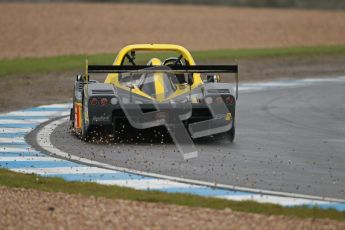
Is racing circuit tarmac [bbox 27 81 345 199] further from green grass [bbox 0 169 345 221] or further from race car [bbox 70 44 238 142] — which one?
green grass [bbox 0 169 345 221]

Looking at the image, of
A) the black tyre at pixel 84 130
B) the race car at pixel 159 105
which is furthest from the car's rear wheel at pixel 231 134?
the black tyre at pixel 84 130

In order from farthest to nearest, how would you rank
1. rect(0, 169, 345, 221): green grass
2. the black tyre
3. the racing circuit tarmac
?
the black tyre → the racing circuit tarmac → rect(0, 169, 345, 221): green grass

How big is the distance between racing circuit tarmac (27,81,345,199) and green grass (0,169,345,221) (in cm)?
104

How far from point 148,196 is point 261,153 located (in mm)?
3662

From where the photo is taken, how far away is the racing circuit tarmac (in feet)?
39.4

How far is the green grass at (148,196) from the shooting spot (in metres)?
10.0

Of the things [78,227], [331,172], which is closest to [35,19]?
[331,172]

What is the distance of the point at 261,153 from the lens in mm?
14141

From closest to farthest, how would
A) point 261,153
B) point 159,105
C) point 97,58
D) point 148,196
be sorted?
1. point 148,196
2. point 261,153
3. point 159,105
4. point 97,58

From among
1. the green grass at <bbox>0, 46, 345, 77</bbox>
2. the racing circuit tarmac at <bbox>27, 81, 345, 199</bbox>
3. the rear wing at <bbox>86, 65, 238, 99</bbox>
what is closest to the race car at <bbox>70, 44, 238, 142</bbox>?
the rear wing at <bbox>86, 65, 238, 99</bbox>

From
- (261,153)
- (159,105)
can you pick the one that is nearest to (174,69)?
(159,105)

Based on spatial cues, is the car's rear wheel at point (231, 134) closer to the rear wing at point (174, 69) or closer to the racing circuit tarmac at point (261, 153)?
the racing circuit tarmac at point (261, 153)

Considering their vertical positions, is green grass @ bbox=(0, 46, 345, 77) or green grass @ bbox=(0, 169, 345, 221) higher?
green grass @ bbox=(0, 169, 345, 221)

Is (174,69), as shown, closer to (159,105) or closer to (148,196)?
(159,105)
